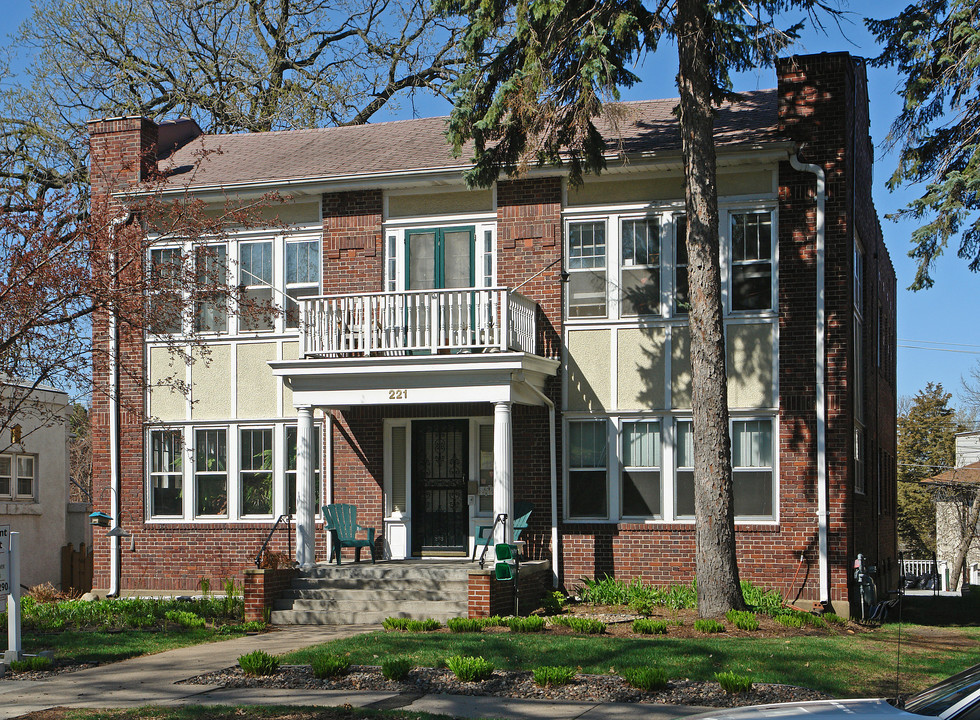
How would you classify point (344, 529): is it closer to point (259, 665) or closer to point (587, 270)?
point (587, 270)

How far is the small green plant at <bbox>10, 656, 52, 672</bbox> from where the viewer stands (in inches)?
449

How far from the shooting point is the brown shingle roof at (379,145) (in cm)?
1773

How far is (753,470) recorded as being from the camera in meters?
16.6

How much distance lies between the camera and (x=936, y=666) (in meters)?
10.9

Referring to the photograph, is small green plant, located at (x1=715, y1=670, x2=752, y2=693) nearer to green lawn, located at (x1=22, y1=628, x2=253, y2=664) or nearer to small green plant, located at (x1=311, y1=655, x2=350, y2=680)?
small green plant, located at (x1=311, y1=655, x2=350, y2=680)

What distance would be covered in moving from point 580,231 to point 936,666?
29.9 feet

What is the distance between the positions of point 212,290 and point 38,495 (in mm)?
15690

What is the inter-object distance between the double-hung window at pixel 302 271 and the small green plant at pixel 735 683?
11451mm

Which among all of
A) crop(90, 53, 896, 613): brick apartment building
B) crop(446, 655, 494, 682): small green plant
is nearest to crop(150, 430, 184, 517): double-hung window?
crop(90, 53, 896, 613): brick apartment building

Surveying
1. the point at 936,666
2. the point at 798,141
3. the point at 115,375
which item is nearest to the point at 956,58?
the point at 798,141

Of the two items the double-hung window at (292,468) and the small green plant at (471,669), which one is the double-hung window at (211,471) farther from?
the small green plant at (471,669)

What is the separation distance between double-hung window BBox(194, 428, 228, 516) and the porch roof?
2915 millimetres

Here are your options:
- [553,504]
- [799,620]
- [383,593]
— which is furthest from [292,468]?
[799,620]

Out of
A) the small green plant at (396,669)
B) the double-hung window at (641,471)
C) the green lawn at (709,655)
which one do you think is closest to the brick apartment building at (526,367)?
the double-hung window at (641,471)
